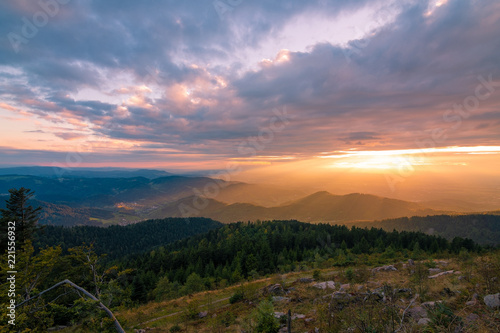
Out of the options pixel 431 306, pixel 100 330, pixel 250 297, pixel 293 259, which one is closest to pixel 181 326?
pixel 250 297

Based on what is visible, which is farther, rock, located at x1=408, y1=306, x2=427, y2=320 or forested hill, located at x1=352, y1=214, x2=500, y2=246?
forested hill, located at x1=352, y1=214, x2=500, y2=246

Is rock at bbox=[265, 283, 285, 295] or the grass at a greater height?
the grass

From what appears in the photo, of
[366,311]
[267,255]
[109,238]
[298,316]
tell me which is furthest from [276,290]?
[109,238]

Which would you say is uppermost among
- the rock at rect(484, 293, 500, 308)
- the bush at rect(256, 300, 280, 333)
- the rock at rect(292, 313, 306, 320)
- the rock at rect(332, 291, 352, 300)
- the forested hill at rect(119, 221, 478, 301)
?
the rock at rect(484, 293, 500, 308)

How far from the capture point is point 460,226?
17500 cm

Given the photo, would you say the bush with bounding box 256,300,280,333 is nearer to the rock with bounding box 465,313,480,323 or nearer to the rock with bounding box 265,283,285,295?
the rock with bounding box 465,313,480,323

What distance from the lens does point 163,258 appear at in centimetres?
6906

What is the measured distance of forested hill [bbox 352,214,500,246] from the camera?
6412 inches

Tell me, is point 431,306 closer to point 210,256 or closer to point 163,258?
point 210,256

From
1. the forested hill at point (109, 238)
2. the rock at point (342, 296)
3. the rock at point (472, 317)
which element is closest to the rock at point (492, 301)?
the rock at point (472, 317)

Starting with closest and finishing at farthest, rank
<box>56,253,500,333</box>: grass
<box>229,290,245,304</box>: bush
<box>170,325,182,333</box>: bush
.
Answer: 1. <box>56,253,500,333</box>: grass
2. <box>170,325,182,333</box>: bush
3. <box>229,290,245,304</box>: bush

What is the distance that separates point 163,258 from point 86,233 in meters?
149

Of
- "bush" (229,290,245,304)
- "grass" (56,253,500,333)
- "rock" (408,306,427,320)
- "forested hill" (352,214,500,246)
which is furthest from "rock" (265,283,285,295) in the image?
"forested hill" (352,214,500,246)

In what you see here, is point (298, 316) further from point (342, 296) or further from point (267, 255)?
point (267, 255)
